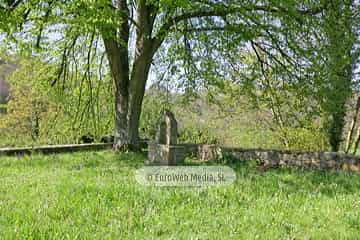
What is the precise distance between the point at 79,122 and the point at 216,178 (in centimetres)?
809

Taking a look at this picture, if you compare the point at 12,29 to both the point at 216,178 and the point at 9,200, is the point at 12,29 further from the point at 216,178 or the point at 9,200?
the point at 216,178

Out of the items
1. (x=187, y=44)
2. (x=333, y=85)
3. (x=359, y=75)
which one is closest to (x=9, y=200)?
(x=187, y=44)

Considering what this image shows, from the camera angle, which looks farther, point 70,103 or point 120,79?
point 70,103

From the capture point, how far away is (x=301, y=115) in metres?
10.1

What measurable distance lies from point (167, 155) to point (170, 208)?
340 centimetres

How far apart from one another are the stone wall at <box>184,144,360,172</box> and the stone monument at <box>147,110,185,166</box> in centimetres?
211

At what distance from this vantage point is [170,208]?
4.29 m

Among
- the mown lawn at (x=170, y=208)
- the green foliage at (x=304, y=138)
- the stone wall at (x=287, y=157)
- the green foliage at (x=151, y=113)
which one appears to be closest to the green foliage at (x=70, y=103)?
the green foliage at (x=151, y=113)

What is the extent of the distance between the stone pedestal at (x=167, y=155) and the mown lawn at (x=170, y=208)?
4.40 feet

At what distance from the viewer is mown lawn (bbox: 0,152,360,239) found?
344 centimetres

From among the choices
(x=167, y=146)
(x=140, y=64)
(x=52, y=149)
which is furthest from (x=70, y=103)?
(x=167, y=146)

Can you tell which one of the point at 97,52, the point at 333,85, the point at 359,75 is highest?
the point at 97,52

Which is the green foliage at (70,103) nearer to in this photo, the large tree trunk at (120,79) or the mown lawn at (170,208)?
the large tree trunk at (120,79)

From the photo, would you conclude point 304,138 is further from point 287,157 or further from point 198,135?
point 198,135
